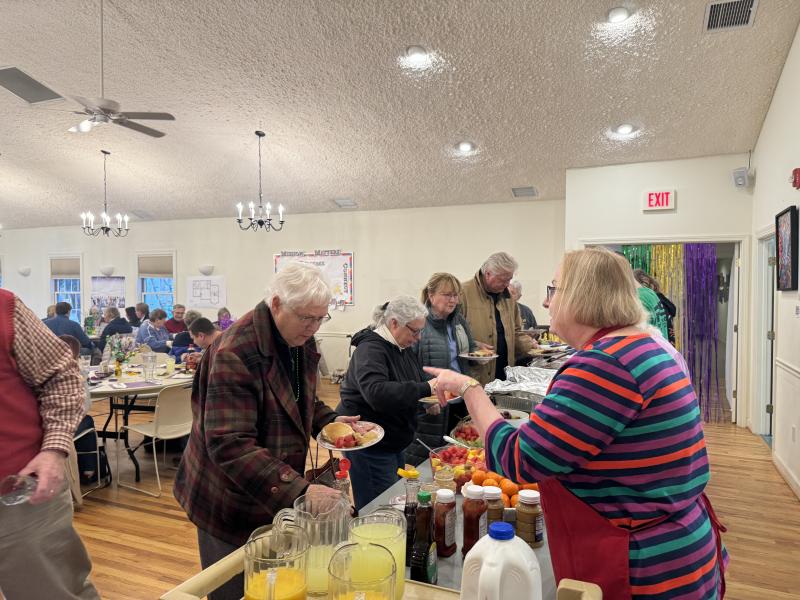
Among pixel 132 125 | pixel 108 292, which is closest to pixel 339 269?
pixel 132 125

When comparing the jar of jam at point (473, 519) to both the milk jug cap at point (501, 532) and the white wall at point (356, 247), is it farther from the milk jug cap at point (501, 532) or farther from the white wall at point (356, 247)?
the white wall at point (356, 247)

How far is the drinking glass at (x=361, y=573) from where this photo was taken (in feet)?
2.63

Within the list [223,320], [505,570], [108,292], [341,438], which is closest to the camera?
[505,570]

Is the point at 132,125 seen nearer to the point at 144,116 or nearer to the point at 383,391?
the point at 144,116

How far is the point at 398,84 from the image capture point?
4.86m

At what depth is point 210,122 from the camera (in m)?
5.94

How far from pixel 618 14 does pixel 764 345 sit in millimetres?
3720

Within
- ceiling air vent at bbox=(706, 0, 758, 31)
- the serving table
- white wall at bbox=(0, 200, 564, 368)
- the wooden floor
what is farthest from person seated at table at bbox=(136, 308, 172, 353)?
ceiling air vent at bbox=(706, 0, 758, 31)

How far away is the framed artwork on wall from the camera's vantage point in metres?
3.71

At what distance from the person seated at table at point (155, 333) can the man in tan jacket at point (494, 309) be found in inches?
183

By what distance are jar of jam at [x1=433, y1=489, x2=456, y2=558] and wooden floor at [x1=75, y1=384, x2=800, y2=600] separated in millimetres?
2000

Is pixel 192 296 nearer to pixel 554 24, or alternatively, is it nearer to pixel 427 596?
pixel 554 24

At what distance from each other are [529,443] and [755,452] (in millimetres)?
4918

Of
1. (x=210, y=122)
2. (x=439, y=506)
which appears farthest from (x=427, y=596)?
(x=210, y=122)
